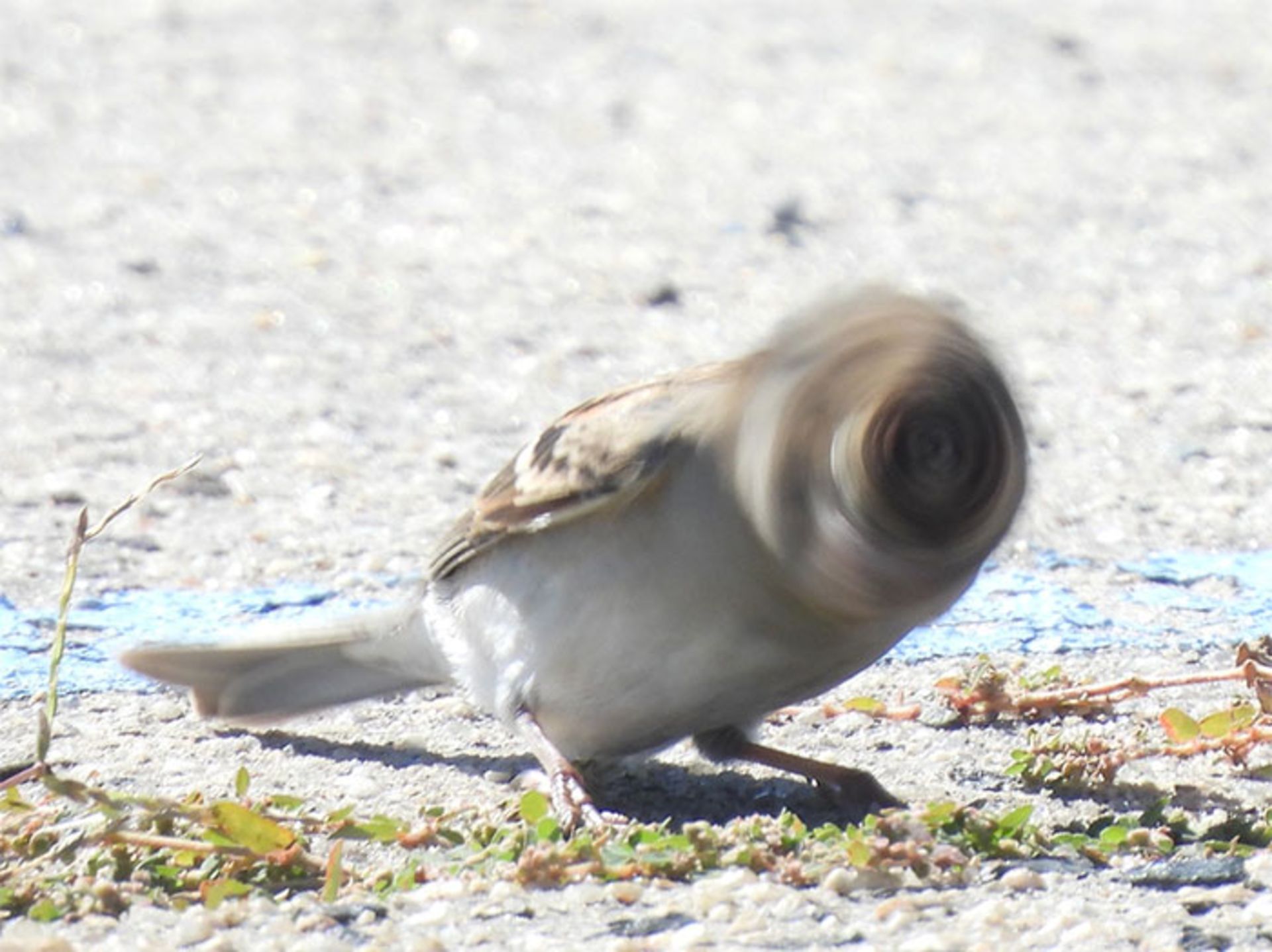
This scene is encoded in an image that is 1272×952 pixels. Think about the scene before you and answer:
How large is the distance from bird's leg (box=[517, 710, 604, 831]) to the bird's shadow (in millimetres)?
130

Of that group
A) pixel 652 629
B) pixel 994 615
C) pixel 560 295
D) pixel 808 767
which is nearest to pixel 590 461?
pixel 652 629

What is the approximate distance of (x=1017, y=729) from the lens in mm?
5098

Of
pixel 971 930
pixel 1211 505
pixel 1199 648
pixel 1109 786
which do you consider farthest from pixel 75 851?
pixel 1211 505

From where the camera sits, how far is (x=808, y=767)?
4.74 metres

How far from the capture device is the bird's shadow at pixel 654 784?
4.78 meters

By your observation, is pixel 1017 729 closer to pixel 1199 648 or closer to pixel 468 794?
pixel 1199 648

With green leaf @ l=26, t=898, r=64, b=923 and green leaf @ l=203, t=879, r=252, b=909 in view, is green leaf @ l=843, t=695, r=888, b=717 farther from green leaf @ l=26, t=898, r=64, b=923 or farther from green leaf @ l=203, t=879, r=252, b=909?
green leaf @ l=26, t=898, r=64, b=923

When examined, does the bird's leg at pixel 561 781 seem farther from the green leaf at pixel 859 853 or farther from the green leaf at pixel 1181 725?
the green leaf at pixel 1181 725

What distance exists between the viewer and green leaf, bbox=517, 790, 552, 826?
13.9 ft

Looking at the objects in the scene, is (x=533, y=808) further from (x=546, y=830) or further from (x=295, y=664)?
(x=295, y=664)

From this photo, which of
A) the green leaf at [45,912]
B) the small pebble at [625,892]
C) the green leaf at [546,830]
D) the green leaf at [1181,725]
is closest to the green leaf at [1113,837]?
the green leaf at [1181,725]

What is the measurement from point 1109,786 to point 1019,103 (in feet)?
25.8

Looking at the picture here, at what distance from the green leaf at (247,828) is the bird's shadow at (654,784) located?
918 millimetres

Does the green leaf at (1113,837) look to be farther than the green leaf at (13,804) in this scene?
Yes
